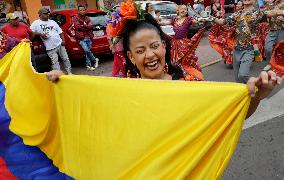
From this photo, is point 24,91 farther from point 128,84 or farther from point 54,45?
point 54,45

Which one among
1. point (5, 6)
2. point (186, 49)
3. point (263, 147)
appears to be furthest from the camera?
point (5, 6)

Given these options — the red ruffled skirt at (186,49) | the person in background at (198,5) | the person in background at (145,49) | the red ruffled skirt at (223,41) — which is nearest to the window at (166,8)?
the person in background at (198,5)

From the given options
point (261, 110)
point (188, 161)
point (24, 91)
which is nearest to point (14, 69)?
point (24, 91)

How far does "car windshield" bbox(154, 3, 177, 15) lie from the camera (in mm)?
13703

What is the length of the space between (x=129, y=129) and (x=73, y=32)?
8605mm

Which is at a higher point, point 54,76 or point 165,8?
point 54,76

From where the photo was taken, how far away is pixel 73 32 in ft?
33.1

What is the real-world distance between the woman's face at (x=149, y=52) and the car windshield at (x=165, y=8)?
37.7ft

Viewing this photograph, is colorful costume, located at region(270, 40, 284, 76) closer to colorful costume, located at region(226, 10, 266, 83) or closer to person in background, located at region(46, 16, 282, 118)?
person in background, located at region(46, 16, 282, 118)

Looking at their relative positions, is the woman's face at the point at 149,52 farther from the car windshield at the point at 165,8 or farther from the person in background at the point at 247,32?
the car windshield at the point at 165,8

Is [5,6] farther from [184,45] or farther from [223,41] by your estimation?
[184,45]

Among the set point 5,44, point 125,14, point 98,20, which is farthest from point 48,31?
point 125,14

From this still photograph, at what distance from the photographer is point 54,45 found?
29.1 feet

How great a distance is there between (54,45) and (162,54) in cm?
696
